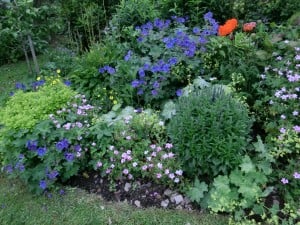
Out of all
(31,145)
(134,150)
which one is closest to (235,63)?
(134,150)

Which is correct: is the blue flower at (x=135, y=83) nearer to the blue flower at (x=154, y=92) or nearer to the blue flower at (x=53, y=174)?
the blue flower at (x=154, y=92)

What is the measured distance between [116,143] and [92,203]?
0.57 metres

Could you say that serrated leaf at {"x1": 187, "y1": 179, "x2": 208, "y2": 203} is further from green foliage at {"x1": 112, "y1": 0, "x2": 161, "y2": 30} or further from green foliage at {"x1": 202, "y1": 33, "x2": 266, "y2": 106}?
green foliage at {"x1": 112, "y1": 0, "x2": 161, "y2": 30}

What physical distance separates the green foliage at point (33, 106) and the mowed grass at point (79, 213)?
67 centimetres

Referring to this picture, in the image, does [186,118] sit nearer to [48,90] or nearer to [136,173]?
[136,173]

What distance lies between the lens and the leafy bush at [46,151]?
3.33 metres

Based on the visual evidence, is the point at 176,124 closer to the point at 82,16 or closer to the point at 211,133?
the point at 211,133

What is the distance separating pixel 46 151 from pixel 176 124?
3.86 feet

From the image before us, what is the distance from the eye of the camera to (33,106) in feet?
12.0

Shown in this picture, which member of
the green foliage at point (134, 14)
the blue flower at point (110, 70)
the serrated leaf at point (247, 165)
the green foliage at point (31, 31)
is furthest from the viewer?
the green foliage at point (31, 31)

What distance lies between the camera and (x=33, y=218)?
3.25m

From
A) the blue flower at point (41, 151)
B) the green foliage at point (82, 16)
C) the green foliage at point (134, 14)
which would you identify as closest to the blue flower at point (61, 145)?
the blue flower at point (41, 151)

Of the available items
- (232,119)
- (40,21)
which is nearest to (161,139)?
(232,119)

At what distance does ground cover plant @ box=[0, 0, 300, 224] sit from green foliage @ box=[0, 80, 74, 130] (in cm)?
1
